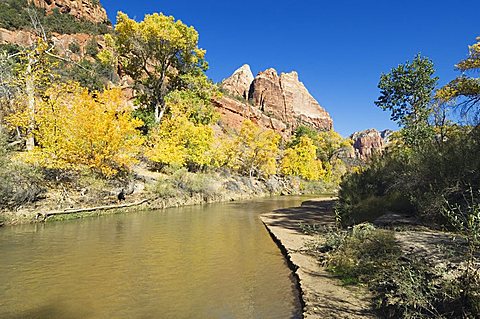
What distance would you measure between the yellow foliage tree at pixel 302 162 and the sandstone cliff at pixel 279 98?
39337 mm

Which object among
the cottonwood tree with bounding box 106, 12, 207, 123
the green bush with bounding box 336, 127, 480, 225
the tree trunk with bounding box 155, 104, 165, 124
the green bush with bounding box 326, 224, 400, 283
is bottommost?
the green bush with bounding box 326, 224, 400, 283

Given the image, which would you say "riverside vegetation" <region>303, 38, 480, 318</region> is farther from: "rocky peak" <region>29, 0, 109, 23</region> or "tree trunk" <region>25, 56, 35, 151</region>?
"rocky peak" <region>29, 0, 109, 23</region>

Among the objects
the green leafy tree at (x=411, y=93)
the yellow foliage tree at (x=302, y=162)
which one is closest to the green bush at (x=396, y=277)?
the green leafy tree at (x=411, y=93)

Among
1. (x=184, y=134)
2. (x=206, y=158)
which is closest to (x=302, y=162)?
(x=206, y=158)

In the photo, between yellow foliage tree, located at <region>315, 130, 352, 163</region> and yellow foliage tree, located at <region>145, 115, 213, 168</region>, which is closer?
yellow foliage tree, located at <region>145, 115, 213, 168</region>

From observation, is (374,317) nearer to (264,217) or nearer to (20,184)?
(264,217)

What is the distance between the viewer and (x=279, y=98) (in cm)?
11275

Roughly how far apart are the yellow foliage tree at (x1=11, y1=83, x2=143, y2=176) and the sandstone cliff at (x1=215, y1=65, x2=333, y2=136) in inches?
2837

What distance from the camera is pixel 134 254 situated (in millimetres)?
9219

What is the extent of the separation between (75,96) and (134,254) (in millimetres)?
12387

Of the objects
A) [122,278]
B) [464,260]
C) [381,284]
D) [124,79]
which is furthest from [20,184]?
[124,79]

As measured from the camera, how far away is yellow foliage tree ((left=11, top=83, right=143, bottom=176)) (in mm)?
16203

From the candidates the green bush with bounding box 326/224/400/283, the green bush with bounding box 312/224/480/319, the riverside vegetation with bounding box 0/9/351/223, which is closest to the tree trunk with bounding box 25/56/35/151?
the riverside vegetation with bounding box 0/9/351/223

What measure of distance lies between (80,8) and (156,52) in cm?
6623
